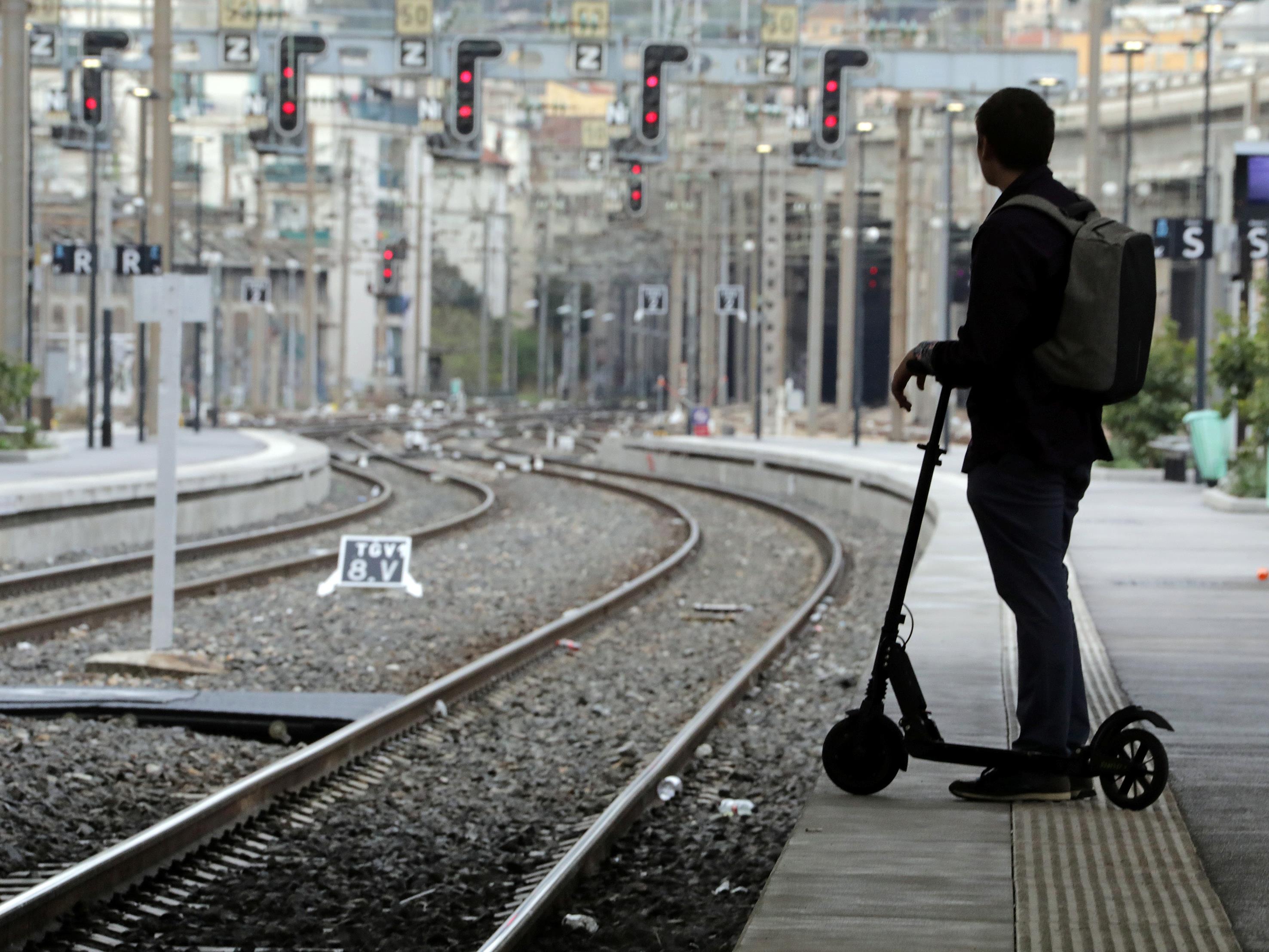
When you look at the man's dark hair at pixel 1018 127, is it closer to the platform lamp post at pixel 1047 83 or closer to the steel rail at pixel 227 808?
the steel rail at pixel 227 808

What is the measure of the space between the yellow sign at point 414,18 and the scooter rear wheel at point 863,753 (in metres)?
31.0

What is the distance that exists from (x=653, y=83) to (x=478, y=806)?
2438 cm

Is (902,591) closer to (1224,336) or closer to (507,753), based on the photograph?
(507,753)

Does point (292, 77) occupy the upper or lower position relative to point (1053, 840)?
upper

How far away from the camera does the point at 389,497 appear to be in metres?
30.5

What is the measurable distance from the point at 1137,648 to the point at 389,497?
20731 millimetres

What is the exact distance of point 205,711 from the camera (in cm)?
1001

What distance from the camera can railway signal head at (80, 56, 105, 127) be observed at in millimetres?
30734

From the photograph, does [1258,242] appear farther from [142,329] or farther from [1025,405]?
[1025,405]

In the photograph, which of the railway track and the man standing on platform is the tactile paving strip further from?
the railway track

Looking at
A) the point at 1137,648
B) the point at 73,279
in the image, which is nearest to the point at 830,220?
the point at 73,279

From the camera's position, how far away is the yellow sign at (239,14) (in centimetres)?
3631

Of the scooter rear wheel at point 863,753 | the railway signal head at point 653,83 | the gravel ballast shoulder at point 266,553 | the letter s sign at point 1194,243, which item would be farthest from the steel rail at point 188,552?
the letter s sign at point 1194,243

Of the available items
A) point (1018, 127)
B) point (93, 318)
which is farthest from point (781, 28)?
point (1018, 127)
